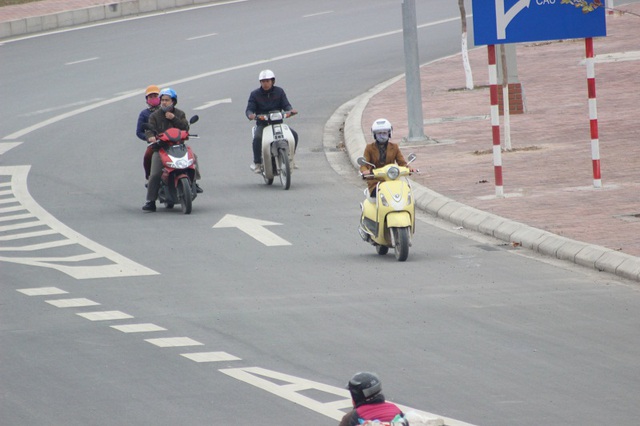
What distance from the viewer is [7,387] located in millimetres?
9516

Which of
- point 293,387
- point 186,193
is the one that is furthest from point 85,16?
point 293,387

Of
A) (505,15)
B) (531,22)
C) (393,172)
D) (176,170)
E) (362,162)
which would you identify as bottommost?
(176,170)

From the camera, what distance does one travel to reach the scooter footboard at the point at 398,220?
14.1 metres

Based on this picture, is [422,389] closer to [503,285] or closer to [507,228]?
[503,285]

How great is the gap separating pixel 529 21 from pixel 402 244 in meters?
5.44

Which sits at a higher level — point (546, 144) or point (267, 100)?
point (267, 100)

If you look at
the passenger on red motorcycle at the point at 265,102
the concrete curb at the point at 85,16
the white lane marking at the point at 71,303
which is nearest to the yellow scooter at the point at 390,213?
the white lane marking at the point at 71,303

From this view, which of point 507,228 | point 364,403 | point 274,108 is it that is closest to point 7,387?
point 364,403

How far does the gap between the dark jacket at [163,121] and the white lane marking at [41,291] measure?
5.74 meters

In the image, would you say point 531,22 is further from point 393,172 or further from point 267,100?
point 393,172

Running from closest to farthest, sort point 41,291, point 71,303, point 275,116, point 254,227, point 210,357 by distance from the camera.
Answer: point 210,357 < point 71,303 < point 41,291 < point 254,227 < point 275,116

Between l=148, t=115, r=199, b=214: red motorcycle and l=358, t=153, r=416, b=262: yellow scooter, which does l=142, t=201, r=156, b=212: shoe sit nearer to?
l=148, t=115, r=199, b=214: red motorcycle

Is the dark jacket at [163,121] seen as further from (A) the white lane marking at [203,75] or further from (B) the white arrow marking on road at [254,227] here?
(A) the white lane marking at [203,75]

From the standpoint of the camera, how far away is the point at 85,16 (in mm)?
44906
